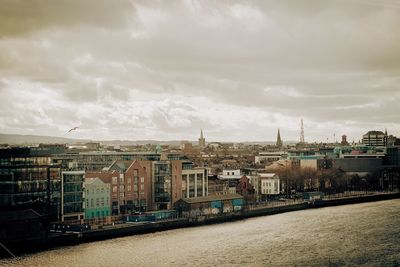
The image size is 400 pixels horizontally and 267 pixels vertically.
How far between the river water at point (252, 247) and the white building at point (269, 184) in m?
18.1

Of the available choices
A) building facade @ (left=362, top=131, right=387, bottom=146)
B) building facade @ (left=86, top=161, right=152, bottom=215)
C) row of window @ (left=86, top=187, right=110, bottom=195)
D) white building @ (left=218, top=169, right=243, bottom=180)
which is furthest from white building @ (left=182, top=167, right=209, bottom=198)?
building facade @ (left=362, top=131, right=387, bottom=146)

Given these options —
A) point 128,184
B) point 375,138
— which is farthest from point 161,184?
point 375,138

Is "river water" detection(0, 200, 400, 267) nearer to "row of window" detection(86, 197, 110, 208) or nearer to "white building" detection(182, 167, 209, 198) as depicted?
"row of window" detection(86, 197, 110, 208)

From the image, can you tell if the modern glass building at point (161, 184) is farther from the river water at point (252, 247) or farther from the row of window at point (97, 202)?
the river water at point (252, 247)

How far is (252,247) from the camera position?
32812mm

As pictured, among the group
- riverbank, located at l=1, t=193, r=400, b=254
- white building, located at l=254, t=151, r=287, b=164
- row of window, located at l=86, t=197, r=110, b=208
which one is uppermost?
white building, located at l=254, t=151, r=287, b=164

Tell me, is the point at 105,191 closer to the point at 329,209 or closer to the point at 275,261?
the point at 275,261

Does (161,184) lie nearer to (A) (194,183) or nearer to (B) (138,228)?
(A) (194,183)

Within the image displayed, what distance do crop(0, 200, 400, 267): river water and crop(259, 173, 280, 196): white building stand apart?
18.1 m

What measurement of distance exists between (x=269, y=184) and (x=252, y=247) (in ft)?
101

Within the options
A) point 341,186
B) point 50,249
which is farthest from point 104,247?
point 341,186

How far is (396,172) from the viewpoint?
277ft

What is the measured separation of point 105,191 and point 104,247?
33.5 ft

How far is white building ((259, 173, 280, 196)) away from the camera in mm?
63062
